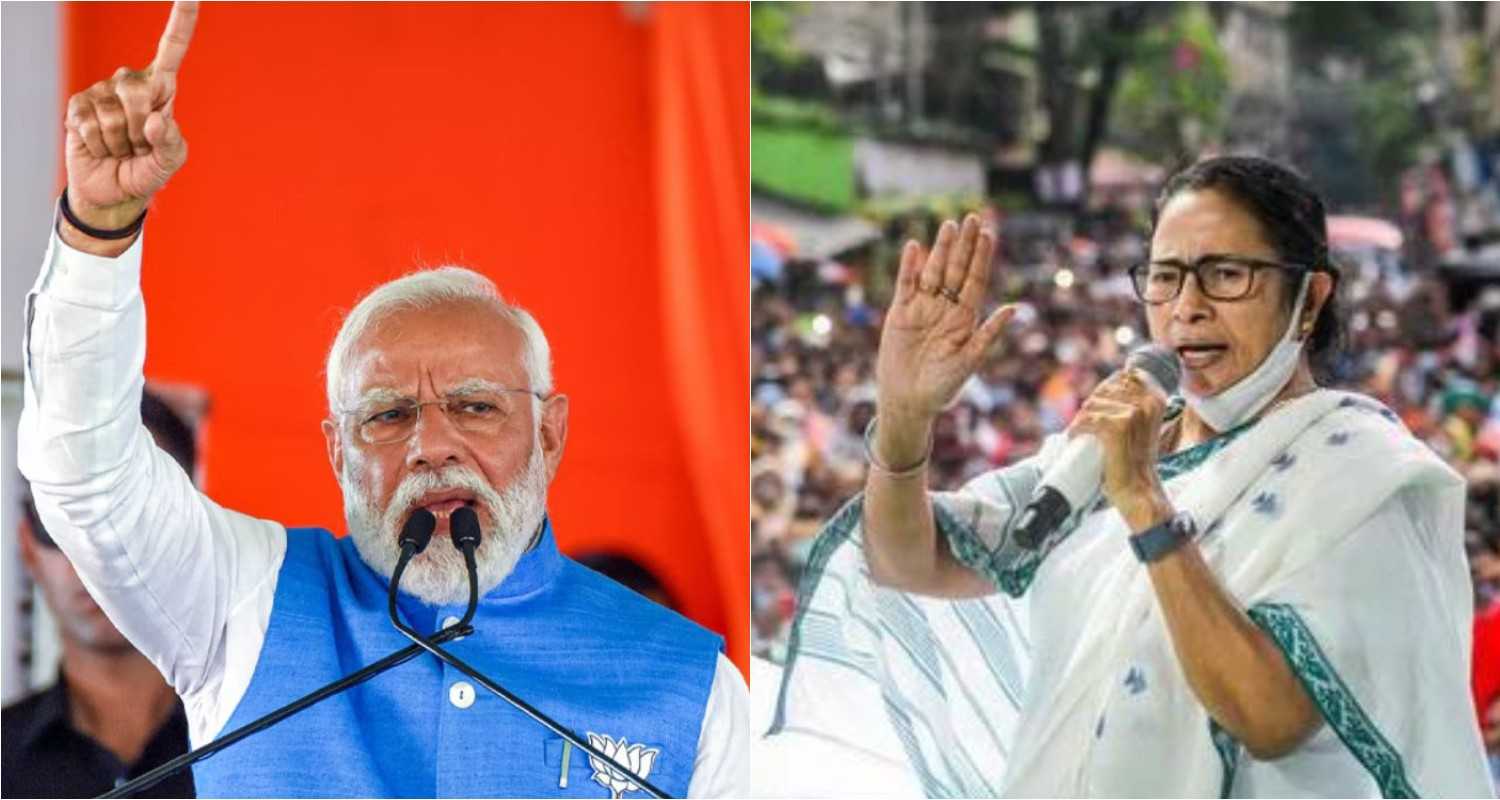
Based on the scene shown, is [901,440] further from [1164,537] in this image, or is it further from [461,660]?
[461,660]

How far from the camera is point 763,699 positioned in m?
3.39

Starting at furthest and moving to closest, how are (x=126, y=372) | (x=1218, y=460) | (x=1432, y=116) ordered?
(x=1432, y=116) < (x=1218, y=460) < (x=126, y=372)

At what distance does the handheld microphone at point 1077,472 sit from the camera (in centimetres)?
328

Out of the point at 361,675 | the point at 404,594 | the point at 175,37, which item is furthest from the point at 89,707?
the point at 175,37

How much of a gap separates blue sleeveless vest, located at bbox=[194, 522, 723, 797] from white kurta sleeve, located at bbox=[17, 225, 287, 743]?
2.3 inches

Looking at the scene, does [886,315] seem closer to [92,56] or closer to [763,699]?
[763,699]

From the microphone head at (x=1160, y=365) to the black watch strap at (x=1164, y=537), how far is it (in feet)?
0.79

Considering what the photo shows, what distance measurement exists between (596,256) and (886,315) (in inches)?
20.2

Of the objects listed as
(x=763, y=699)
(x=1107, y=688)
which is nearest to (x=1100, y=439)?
(x=1107, y=688)

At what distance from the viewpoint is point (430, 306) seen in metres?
3.07

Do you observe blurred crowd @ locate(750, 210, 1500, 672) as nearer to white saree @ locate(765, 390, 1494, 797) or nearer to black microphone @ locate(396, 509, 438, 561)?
white saree @ locate(765, 390, 1494, 797)

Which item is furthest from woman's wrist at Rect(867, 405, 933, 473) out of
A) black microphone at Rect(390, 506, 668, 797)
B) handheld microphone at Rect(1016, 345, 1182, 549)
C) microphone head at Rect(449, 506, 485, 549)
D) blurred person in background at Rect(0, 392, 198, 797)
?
blurred person in background at Rect(0, 392, 198, 797)

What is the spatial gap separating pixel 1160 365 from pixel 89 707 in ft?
6.18

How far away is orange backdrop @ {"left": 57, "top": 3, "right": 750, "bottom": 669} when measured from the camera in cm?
329
